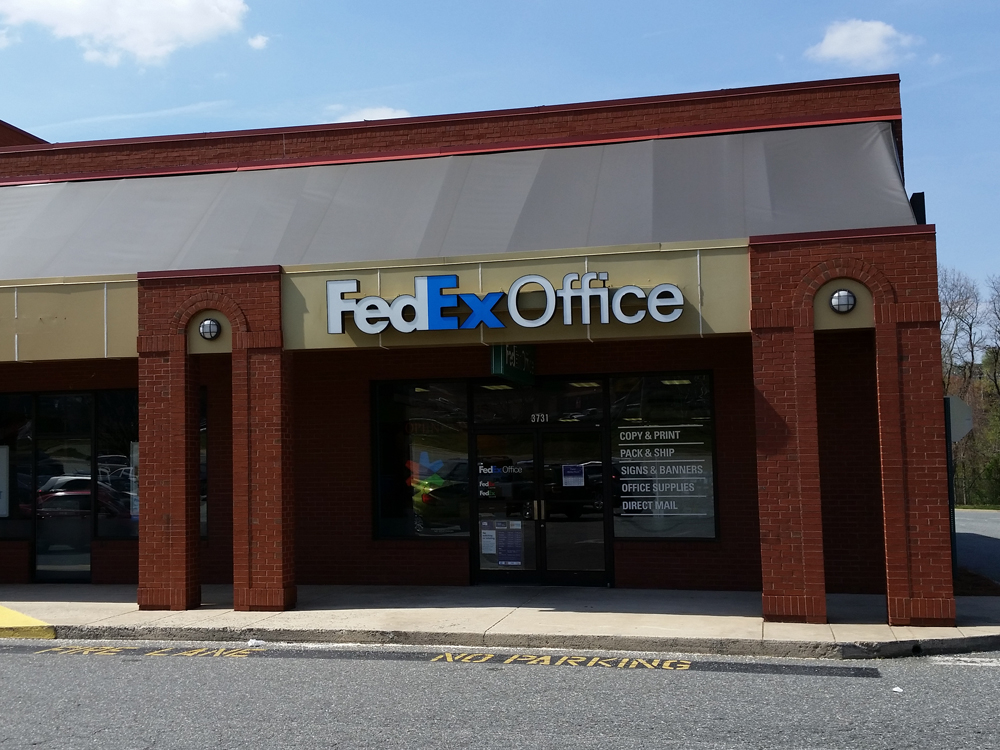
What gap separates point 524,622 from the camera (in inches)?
442

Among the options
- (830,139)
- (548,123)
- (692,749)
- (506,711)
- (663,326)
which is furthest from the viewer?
(548,123)

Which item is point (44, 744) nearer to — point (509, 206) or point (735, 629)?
point (735, 629)

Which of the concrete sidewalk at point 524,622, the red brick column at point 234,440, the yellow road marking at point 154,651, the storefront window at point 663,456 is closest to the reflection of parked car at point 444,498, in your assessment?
the concrete sidewalk at point 524,622

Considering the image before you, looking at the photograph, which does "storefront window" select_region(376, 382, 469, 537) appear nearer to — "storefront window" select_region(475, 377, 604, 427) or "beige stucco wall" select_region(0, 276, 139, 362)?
"storefront window" select_region(475, 377, 604, 427)

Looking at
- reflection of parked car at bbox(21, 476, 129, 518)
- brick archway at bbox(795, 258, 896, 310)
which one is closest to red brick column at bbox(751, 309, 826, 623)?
brick archway at bbox(795, 258, 896, 310)

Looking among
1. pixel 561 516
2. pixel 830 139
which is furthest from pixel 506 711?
pixel 830 139

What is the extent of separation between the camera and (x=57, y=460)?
15516 mm

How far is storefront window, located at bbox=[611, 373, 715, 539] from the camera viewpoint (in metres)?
13.5

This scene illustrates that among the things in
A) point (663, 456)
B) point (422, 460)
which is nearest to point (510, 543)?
point (422, 460)

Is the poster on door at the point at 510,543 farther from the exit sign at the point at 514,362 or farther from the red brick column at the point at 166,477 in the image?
the red brick column at the point at 166,477

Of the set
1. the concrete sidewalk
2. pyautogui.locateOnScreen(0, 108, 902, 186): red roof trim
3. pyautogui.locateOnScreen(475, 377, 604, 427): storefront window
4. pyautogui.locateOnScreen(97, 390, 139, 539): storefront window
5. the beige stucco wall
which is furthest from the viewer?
pyautogui.locateOnScreen(97, 390, 139, 539): storefront window

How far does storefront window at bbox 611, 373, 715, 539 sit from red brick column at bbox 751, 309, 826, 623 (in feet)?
8.10

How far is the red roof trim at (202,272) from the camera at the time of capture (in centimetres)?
1241

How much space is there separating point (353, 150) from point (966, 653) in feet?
35.8
